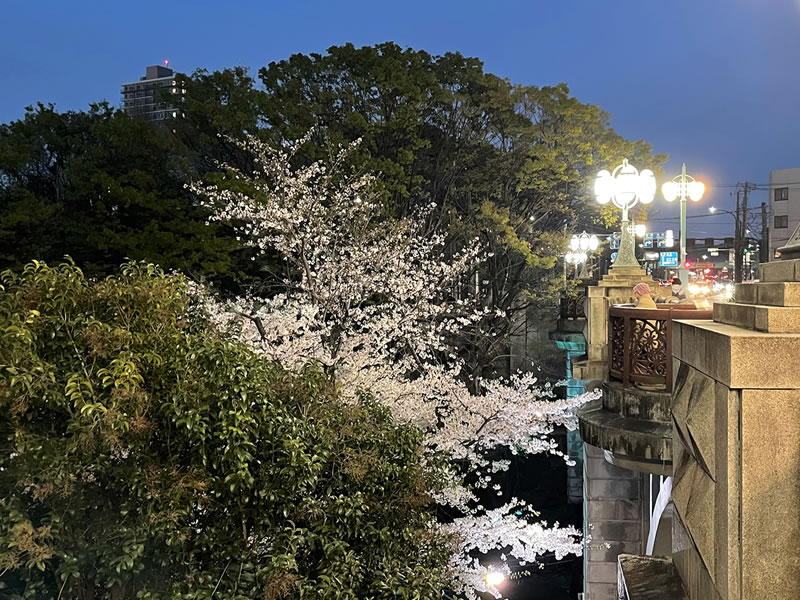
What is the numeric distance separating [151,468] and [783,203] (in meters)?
59.5

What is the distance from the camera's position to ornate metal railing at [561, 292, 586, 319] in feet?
82.2

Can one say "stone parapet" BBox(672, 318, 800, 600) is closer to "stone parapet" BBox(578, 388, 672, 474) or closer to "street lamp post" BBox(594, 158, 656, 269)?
"stone parapet" BBox(578, 388, 672, 474)

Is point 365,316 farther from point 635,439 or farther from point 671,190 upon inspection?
point 635,439

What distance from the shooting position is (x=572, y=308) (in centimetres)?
2527

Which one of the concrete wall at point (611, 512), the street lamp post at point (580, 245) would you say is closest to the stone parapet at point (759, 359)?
the concrete wall at point (611, 512)

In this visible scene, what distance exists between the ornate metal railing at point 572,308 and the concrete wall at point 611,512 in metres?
13.1

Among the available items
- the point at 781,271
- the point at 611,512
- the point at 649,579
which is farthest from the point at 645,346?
the point at 611,512

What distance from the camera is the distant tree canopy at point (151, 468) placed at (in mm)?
4582

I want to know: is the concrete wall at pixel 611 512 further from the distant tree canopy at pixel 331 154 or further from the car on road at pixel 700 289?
the distant tree canopy at pixel 331 154

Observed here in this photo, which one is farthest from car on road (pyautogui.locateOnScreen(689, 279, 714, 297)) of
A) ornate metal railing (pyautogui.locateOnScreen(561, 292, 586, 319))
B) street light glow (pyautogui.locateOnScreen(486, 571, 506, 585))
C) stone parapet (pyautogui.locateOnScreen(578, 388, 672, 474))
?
street light glow (pyautogui.locateOnScreen(486, 571, 506, 585))

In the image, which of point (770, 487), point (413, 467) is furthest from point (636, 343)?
point (770, 487)

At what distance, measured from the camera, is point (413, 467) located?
6.83 metres

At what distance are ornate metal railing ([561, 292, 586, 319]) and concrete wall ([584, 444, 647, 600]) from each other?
13070 mm

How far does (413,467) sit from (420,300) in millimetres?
10773
